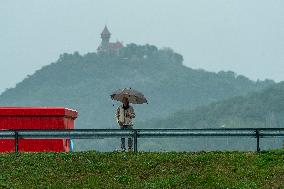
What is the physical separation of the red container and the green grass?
433 cm

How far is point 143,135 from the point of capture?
2192cm

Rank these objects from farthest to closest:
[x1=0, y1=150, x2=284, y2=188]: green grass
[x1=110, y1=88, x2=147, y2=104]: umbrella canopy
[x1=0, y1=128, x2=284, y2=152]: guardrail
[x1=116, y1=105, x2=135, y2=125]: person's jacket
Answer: [x1=110, y1=88, x2=147, y2=104]: umbrella canopy
[x1=116, y1=105, x2=135, y2=125]: person's jacket
[x1=0, y1=128, x2=284, y2=152]: guardrail
[x1=0, y1=150, x2=284, y2=188]: green grass

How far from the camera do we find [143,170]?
18844 mm

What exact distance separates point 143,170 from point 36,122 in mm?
7429

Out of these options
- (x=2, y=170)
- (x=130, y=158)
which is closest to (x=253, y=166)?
(x=130, y=158)

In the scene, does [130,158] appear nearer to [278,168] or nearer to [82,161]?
[82,161]

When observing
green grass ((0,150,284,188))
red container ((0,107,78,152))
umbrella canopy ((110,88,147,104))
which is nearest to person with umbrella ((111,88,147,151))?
umbrella canopy ((110,88,147,104))

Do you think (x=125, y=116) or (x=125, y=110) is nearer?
(x=125, y=116)

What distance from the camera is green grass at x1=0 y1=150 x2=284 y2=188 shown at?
1773 centimetres

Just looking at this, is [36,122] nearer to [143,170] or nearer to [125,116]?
[125,116]

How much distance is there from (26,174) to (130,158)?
8.69 feet

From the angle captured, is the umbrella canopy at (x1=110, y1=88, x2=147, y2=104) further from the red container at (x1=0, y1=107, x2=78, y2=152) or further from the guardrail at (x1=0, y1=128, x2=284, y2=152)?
the guardrail at (x1=0, y1=128, x2=284, y2=152)

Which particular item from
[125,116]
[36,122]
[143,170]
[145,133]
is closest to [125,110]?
[125,116]

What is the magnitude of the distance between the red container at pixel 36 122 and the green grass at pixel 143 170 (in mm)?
4326
